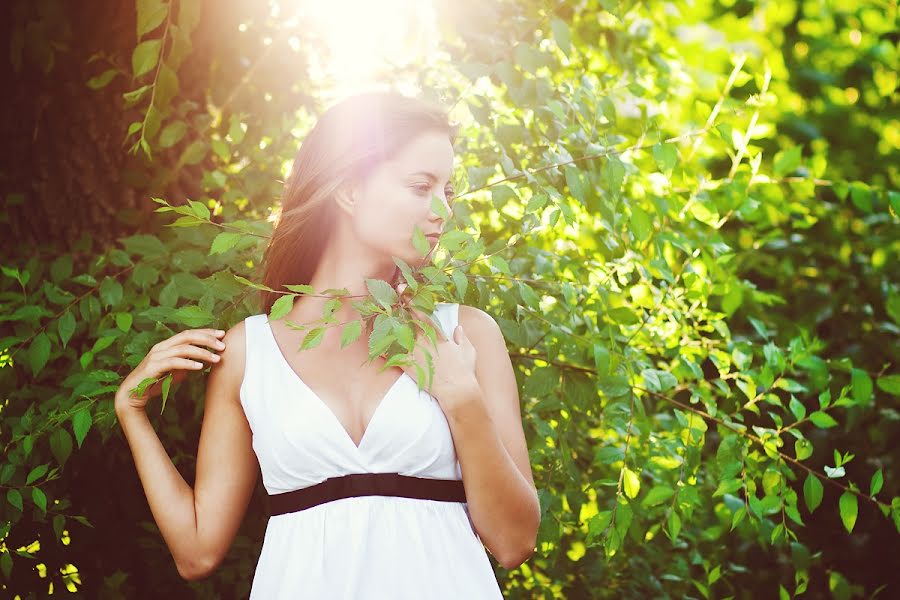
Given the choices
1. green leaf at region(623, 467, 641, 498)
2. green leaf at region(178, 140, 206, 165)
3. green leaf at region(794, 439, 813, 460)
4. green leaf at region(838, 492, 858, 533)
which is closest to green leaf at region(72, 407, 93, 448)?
green leaf at region(178, 140, 206, 165)

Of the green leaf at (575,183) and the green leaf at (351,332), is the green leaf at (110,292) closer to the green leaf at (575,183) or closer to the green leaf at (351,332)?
the green leaf at (351,332)

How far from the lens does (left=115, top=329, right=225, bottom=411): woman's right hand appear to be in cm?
179

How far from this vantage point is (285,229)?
6.59ft

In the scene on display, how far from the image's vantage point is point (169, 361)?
5.88ft

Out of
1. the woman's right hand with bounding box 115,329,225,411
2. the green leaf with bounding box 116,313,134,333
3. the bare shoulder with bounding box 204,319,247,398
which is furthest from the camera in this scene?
the green leaf with bounding box 116,313,134,333

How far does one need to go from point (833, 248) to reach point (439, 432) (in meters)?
3.19

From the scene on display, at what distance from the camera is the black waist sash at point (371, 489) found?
1737 mm

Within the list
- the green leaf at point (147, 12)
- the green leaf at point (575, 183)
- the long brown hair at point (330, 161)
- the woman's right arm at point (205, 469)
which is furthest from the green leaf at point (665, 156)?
the green leaf at point (147, 12)

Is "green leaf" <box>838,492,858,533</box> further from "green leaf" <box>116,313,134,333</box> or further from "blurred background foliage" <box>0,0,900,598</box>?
"green leaf" <box>116,313,134,333</box>

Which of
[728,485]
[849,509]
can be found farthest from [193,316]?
[849,509]

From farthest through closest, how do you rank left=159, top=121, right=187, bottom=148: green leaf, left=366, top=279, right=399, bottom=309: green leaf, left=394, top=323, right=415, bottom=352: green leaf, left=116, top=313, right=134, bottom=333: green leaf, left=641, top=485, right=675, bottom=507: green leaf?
left=159, top=121, right=187, bottom=148: green leaf, left=641, top=485, right=675, bottom=507: green leaf, left=116, top=313, right=134, bottom=333: green leaf, left=366, top=279, right=399, bottom=309: green leaf, left=394, top=323, right=415, bottom=352: green leaf

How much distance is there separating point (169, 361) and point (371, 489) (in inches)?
18.9

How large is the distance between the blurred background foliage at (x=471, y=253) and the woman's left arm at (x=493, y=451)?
0.52ft

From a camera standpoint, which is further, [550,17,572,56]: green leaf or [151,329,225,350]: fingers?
[550,17,572,56]: green leaf
